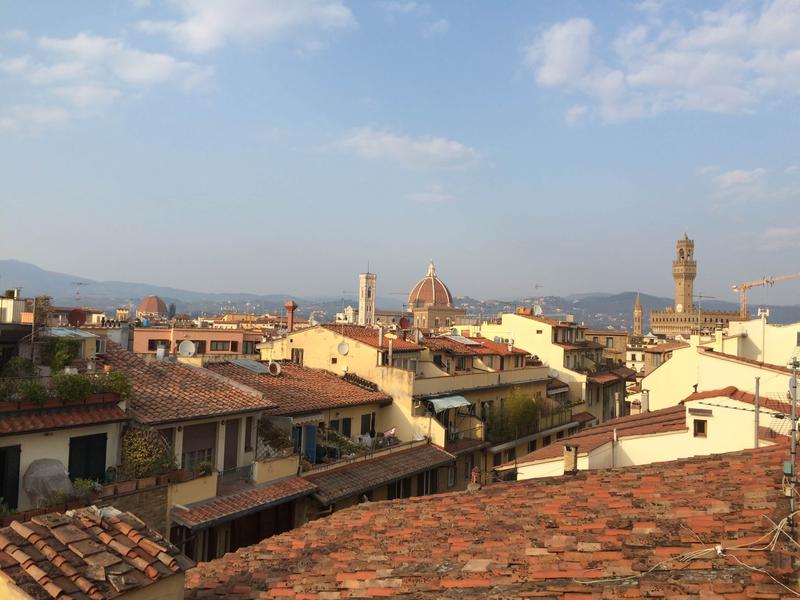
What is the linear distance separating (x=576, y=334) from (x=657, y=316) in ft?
434

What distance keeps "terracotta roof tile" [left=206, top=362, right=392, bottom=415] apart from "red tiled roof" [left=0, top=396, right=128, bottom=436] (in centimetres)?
655

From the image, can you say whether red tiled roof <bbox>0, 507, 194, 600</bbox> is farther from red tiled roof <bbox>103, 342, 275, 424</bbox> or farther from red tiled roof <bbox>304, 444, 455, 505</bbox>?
red tiled roof <bbox>304, 444, 455, 505</bbox>

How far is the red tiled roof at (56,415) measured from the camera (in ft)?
44.3

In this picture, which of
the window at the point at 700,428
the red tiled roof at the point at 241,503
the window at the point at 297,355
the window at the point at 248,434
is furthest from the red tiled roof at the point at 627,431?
the window at the point at 297,355

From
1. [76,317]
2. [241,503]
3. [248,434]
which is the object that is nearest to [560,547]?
[241,503]

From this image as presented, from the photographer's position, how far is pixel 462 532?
8.83m

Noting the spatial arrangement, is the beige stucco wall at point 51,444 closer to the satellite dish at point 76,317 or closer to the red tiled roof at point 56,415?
the red tiled roof at point 56,415

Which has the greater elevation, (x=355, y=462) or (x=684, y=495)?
(x=684, y=495)

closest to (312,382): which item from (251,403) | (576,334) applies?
Answer: (251,403)

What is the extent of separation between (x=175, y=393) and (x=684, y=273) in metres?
179

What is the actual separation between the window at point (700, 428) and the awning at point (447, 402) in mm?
13941

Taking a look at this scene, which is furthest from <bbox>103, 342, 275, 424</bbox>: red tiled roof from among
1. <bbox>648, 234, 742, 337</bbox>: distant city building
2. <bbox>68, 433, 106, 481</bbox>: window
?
<bbox>648, 234, 742, 337</bbox>: distant city building

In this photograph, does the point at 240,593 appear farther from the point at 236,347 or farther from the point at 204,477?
the point at 236,347

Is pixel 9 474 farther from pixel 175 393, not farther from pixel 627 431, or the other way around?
pixel 627 431
